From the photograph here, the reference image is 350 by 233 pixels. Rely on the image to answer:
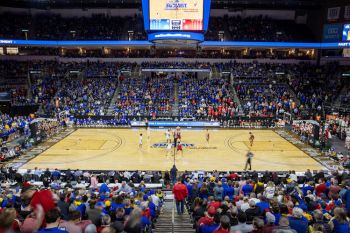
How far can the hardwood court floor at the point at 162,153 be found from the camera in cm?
2330

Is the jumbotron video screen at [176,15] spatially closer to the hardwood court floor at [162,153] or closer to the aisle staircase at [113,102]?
the hardwood court floor at [162,153]

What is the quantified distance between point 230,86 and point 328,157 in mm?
22924

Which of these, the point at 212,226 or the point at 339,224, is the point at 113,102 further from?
the point at 339,224

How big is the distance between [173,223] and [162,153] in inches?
661

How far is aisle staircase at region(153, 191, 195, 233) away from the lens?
10068mm

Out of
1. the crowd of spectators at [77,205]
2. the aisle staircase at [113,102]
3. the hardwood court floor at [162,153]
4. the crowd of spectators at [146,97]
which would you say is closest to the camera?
the crowd of spectators at [77,205]

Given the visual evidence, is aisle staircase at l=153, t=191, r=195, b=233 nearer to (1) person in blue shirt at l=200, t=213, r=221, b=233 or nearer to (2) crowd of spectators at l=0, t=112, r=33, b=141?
(1) person in blue shirt at l=200, t=213, r=221, b=233

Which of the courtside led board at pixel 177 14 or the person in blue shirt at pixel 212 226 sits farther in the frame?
the courtside led board at pixel 177 14

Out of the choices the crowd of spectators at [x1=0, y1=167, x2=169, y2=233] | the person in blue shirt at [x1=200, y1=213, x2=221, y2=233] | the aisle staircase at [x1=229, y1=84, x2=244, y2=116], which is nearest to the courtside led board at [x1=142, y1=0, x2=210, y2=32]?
the aisle staircase at [x1=229, y1=84, x2=244, y2=116]

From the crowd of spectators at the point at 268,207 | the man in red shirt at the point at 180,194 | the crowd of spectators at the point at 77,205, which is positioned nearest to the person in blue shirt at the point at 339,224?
the crowd of spectators at the point at 268,207

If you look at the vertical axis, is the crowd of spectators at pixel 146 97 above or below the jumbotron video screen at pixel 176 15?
below

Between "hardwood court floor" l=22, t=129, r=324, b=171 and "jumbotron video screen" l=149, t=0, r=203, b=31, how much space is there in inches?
432

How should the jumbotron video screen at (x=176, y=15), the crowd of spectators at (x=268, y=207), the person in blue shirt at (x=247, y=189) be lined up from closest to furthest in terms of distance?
the crowd of spectators at (x=268, y=207) < the person in blue shirt at (x=247, y=189) < the jumbotron video screen at (x=176, y=15)

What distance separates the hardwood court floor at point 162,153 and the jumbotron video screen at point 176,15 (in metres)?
11.0
